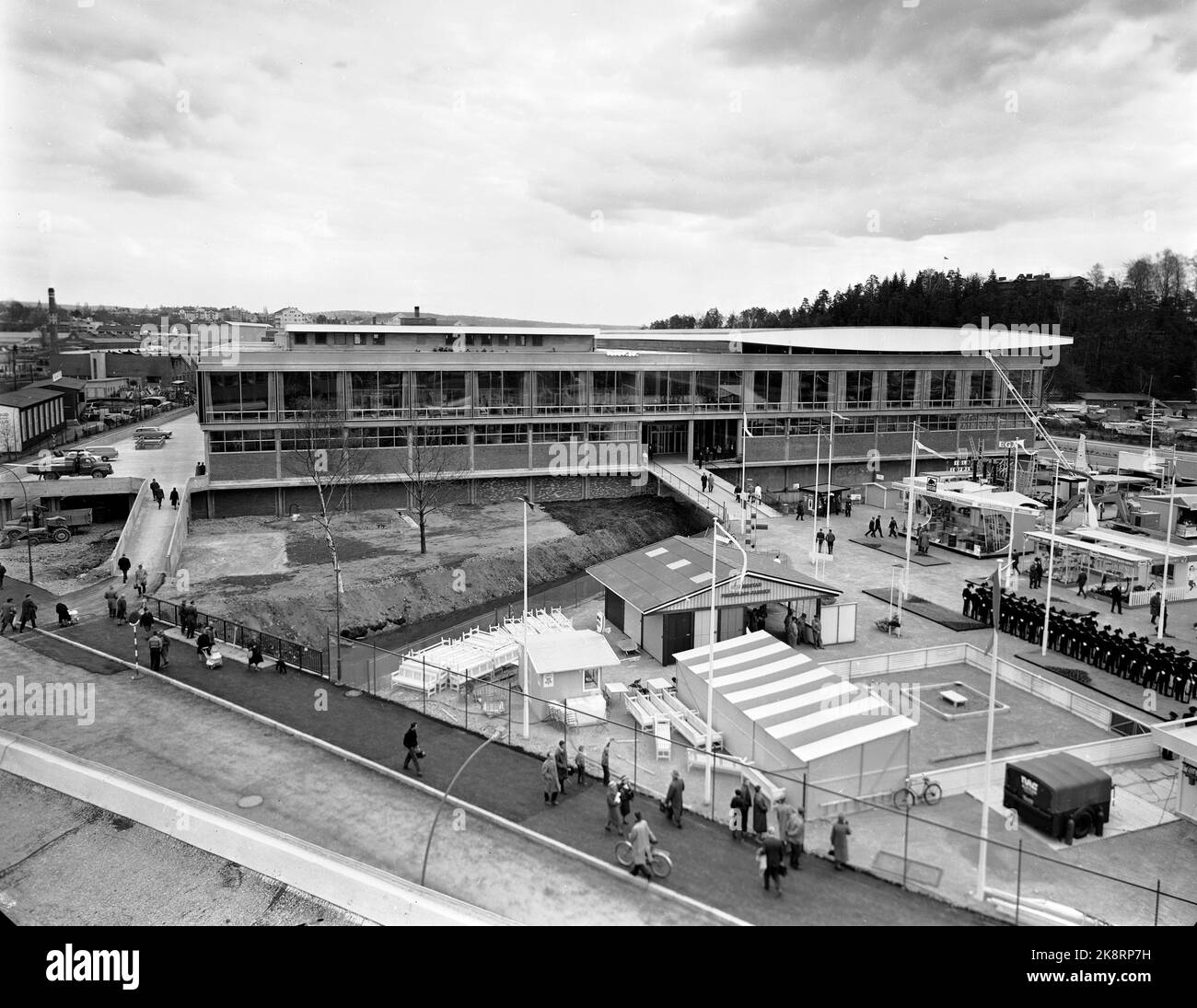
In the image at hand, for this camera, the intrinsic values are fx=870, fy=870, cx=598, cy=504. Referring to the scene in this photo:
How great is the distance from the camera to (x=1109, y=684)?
1076 inches

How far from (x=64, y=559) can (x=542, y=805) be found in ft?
107

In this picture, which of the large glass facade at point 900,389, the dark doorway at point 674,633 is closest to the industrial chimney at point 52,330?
the large glass facade at point 900,389

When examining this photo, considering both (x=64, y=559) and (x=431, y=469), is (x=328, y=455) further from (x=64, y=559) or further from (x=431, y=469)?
(x=64, y=559)

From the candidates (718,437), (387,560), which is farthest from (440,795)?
(718,437)

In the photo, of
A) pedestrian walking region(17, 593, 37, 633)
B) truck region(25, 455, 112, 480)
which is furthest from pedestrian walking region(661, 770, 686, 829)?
truck region(25, 455, 112, 480)

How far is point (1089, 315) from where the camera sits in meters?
135

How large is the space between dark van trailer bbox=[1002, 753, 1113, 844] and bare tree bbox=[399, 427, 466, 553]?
36.3m

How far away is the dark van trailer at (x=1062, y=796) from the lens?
18172mm

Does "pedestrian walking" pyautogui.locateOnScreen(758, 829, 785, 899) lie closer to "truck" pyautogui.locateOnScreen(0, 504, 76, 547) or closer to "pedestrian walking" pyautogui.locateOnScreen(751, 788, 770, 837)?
"pedestrian walking" pyautogui.locateOnScreen(751, 788, 770, 837)

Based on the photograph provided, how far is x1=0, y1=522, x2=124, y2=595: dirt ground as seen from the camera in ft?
121

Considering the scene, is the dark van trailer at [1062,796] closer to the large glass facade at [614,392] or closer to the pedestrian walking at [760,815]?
the pedestrian walking at [760,815]

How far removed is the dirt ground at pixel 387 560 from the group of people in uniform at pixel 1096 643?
784 inches
